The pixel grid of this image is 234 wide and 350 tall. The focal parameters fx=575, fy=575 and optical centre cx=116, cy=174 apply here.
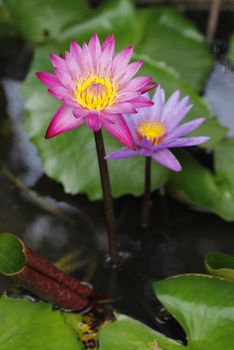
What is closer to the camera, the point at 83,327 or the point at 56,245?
the point at 83,327

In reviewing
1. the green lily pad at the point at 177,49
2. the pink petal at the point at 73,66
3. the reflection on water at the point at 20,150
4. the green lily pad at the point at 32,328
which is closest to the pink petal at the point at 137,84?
the pink petal at the point at 73,66

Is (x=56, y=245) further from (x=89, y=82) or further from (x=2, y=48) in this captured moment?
(x=2, y=48)

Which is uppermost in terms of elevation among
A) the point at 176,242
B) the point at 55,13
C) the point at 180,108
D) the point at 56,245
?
the point at 180,108

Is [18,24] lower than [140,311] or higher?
higher

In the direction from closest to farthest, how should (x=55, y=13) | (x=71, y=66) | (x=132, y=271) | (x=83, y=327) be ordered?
(x=71, y=66) < (x=83, y=327) < (x=132, y=271) < (x=55, y=13)

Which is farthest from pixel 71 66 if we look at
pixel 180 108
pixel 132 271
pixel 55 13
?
pixel 55 13

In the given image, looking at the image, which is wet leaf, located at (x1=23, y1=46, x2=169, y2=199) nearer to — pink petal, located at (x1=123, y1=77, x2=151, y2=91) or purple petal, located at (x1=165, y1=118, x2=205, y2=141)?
purple petal, located at (x1=165, y1=118, x2=205, y2=141)
